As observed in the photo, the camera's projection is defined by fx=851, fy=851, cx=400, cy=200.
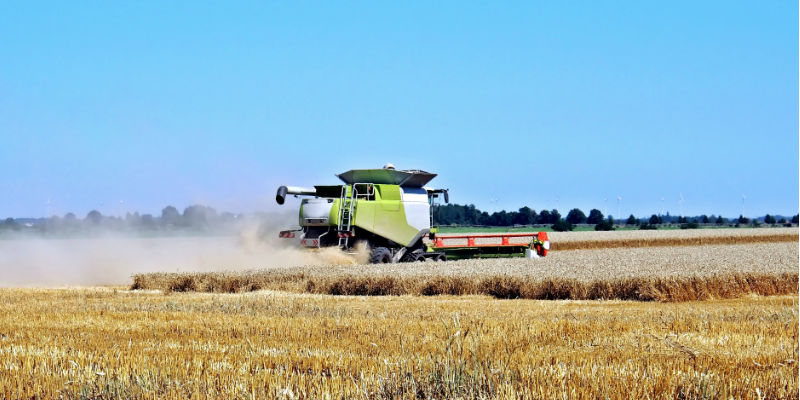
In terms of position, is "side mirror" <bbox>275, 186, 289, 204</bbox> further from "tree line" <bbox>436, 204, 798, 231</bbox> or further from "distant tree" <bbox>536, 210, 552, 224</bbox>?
"distant tree" <bbox>536, 210, 552, 224</bbox>

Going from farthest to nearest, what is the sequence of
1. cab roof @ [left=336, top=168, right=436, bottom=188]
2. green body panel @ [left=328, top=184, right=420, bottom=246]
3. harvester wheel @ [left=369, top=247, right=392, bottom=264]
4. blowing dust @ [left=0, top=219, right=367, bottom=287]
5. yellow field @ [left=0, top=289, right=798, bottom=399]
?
cab roof @ [left=336, top=168, right=436, bottom=188]
harvester wheel @ [left=369, top=247, right=392, bottom=264]
green body panel @ [left=328, top=184, right=420, bottom=246]
blowing dust @ [left=0, top=219, right=367, bottom=287]
yellow field @ [left=0, top=289, right=798, bottom=399]

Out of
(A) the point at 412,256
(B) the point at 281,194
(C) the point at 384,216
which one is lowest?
(A) the point at 412,256

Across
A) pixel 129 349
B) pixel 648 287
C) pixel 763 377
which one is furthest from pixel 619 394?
pixel 648 287

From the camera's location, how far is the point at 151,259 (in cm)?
2802

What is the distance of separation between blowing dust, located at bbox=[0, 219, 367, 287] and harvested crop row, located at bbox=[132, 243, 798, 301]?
4.01m

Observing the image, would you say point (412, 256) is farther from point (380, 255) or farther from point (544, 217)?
point (544, 217)

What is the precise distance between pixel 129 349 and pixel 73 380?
1.98 metres

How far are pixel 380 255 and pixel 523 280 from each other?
7.83 meters

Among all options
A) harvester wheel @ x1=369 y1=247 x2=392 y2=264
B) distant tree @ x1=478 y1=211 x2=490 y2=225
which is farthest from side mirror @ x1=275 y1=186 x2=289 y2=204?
distant tree @ x1=478 y1=211 x2=490 y2=225

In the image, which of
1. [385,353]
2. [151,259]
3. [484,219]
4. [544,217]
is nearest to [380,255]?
[151,259]

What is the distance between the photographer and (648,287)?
1817 cm

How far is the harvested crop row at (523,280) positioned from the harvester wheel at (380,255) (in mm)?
3372

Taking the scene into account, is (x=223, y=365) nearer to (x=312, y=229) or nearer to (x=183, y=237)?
(x=312, y=229)

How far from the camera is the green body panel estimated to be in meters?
26.2
